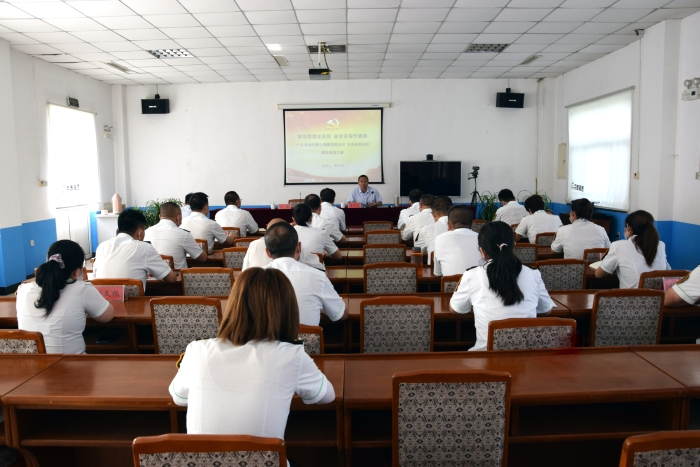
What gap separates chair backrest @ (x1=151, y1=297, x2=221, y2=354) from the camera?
2.96 m

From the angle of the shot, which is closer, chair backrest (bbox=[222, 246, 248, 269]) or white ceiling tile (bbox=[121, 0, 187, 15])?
chair backrest (bbox=[222, 246, 248, 269])

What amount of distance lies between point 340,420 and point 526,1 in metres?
5.48

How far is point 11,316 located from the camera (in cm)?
334

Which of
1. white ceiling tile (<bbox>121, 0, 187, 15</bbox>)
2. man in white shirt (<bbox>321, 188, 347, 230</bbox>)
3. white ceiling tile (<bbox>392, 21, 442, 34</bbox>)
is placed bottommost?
man in white shirt (<bbox>321, 188, 347, 230</bbox>)

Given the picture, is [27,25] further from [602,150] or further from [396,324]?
[602,150]

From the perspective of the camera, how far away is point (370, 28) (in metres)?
6.88

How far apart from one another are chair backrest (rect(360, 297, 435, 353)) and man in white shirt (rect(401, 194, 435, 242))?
309 cm

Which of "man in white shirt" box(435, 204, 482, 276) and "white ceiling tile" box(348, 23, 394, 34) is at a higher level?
"white ceiling tile" box(348, 23, 394, 34)

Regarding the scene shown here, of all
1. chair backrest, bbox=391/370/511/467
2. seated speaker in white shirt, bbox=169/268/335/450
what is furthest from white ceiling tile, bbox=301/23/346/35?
chair backrest, bbox=391/370/511/467

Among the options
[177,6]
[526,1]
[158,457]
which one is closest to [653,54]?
[526,1]

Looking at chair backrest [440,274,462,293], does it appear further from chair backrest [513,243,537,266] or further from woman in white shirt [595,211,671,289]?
chair backrest [513,243,537,266]

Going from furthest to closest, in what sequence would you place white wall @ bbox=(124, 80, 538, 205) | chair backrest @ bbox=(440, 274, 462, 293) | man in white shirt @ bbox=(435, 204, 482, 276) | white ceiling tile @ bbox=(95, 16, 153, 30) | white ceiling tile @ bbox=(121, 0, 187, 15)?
white wall @ bbox=(124, 80, 538, 205)
white ceiling tile @ bbox=(95, 16, 153, 30)
white ceiling tile @ bbox=(121, 0, 187, 15)
man in white shirt @ bbox=(435, 204, 482, 276)
chair backrest @ bbox=(440, 274, 462, 293)

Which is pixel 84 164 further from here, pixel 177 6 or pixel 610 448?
pixel 610 448

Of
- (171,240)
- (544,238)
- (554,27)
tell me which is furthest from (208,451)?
(554,27)
